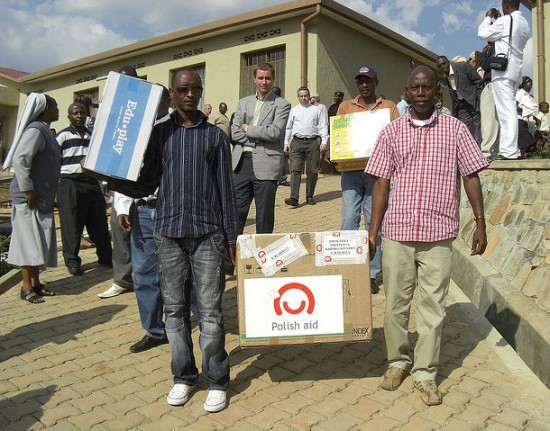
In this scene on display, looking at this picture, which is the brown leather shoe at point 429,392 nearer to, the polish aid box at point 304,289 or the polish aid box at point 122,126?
the polish aid box at point 304,289

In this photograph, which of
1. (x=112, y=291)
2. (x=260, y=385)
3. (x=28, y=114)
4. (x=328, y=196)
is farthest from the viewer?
(x=328, y=196)

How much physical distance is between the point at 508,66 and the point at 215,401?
5856mm

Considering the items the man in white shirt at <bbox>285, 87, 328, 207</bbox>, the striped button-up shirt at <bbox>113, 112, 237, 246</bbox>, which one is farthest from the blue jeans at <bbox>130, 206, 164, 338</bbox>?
the man in white shirt at <bbox>285, 87, 328, 207</bbox>

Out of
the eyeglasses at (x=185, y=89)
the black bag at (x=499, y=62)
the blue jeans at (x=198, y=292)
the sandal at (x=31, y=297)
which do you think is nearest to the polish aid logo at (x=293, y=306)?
the blue jeans at (x=198, y=292)

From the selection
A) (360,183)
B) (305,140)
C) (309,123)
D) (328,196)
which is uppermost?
(309,123)

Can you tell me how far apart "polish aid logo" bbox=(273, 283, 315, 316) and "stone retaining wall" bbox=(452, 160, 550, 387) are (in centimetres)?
158

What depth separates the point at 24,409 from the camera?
355 cm

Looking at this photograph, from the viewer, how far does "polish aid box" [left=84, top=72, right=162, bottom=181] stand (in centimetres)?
347

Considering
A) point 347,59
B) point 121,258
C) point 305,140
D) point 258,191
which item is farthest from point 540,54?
point 121,258

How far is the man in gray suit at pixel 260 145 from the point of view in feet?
17.6

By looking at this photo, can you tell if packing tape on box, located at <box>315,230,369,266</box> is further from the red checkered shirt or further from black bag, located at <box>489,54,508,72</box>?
black bag, located at <box>489,54,508,72</box>

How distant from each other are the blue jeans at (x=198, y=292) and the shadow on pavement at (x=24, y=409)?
88cm

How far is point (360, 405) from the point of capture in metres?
3.53

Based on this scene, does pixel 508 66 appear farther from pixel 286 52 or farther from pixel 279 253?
pixel 286 52
